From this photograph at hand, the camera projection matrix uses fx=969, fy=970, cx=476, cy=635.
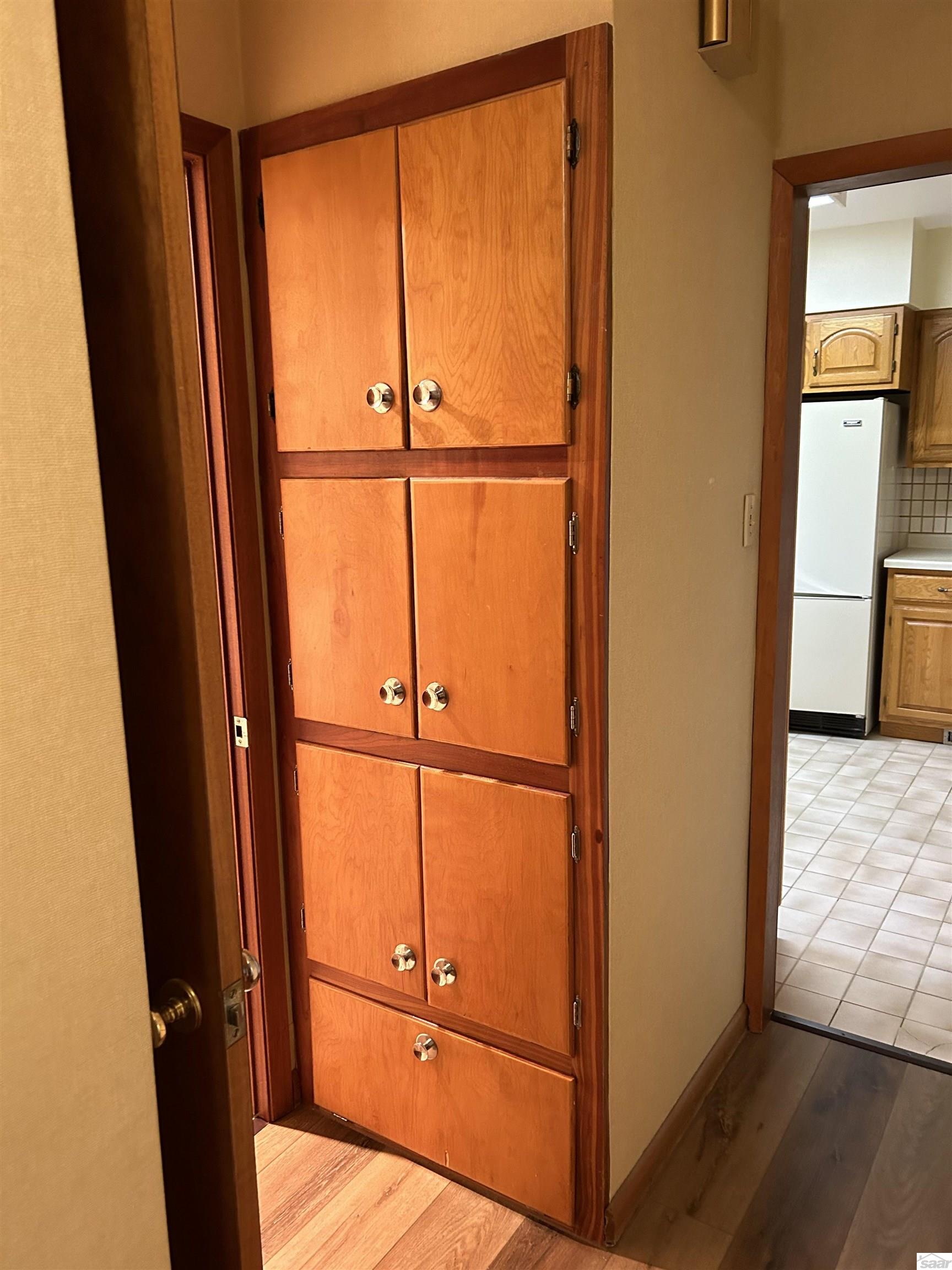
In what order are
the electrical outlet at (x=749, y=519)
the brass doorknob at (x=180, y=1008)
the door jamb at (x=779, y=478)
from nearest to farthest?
the brass doorknob at (x=180, y=1008)
the door jamb at (x=779, y=478)
the electrical outlet at (x=749, y=519)

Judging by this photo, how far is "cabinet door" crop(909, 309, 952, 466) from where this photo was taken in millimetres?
4965

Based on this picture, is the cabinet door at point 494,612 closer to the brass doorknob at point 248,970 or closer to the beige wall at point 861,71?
the brass doorknob at point 248,970

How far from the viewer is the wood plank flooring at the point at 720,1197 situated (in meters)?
1.85

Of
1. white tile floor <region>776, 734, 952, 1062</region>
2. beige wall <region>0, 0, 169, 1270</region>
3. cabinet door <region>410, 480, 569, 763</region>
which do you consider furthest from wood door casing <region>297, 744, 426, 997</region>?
white tile floor <region>776, 734, 952, 1062</region>

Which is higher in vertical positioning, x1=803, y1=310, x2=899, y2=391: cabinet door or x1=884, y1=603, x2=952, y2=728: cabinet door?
x1=803, y1=310, x2=899, y2=391: cabinet door

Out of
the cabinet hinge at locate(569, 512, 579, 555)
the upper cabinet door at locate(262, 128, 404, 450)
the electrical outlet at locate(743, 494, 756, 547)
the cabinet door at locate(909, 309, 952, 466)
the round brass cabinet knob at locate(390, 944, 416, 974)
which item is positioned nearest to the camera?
the cabinet hinge at locate(569, 512, 579, 555)

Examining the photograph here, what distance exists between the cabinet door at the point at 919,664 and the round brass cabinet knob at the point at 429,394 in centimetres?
393

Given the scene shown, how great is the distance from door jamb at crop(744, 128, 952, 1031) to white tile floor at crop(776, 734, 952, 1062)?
284mm

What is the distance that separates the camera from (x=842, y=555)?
4.95 m

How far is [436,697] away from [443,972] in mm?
559

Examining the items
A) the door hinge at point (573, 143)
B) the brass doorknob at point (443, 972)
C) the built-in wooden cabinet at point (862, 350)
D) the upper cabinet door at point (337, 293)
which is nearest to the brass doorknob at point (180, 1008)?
the brass doorknob at point (443, 972)

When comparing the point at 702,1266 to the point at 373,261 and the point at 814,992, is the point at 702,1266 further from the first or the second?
the point at 373,261

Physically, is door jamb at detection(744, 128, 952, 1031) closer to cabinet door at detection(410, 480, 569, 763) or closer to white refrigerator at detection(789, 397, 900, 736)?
cabinet door at detection(410, 480, 569, 763)

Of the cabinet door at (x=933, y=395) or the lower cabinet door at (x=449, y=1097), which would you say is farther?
the cabinet door at (x=933, y=395)
